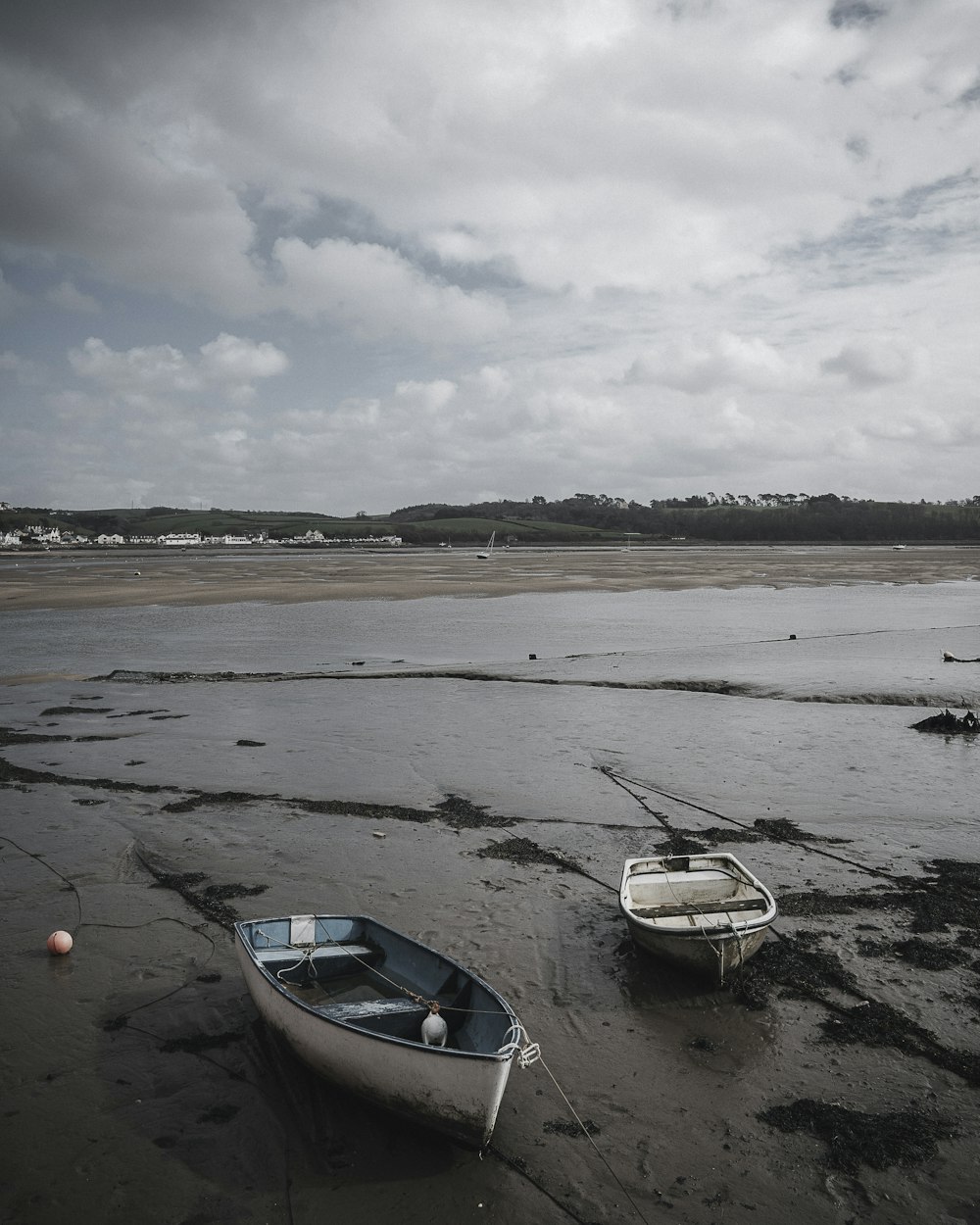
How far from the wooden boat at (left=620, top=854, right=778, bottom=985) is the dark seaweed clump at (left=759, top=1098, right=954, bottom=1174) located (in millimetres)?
1518

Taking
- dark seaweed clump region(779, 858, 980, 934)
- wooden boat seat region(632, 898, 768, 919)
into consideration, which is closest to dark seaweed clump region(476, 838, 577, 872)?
wooden boat seat region(632, 898, 768, 919)

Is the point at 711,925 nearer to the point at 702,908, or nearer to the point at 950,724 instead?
the point at 702,908

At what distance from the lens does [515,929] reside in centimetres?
925

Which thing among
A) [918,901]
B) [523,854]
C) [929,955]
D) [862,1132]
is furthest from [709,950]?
[523,854]

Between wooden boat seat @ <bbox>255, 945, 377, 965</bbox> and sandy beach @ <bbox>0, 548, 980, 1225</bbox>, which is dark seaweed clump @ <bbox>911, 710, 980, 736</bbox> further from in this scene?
wooden boat seat @ <bbox>255, 945, 377, 965</bbox>

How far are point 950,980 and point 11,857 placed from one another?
10.9 m

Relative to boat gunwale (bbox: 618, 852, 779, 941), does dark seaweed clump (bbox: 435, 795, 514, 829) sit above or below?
below

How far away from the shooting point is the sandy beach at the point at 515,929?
231 inches

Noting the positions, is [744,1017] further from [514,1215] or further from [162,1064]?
[162,1064]

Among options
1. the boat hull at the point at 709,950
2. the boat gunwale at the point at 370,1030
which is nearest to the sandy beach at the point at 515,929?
the boat hull at the point at 709,950

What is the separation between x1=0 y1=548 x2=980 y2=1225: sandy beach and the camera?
231 inches

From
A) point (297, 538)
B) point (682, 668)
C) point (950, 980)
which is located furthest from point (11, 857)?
point (297, 538)

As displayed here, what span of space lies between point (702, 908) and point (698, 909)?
2.2 inches

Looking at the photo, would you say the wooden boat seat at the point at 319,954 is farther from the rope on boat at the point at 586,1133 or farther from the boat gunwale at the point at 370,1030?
the rope on boat at the point at 586,1133
